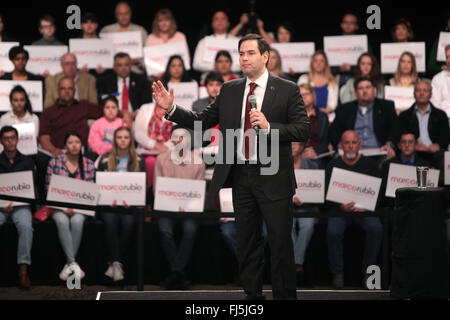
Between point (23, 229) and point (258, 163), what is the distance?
142 inches

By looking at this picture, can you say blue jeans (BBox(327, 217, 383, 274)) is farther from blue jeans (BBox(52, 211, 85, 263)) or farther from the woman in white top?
the woman in white top

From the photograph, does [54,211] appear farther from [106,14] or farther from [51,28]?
[106,14]

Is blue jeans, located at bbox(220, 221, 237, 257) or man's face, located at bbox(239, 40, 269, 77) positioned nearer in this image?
man's face, located at bbox(239, 40, 269, 77)

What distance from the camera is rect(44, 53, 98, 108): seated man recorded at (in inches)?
353

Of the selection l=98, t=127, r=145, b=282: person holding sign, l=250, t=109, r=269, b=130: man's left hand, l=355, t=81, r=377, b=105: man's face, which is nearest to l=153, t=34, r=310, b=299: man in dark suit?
l=250, t=109, r=269, b=130: man's left hand

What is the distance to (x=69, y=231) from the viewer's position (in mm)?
7574

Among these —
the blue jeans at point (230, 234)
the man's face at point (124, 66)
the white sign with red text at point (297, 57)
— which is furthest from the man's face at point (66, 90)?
the white sign with red text at point (297, 57)

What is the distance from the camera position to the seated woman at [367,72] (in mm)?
8867

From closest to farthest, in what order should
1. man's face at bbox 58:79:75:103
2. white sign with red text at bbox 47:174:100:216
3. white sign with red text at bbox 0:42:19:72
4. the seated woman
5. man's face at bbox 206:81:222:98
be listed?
white sign with red text at bbox 47:174:100:216 → man's face at bbox 206:81:222:98 → man's face at bbox 58:79:75:103 → the seated woman → white sign with red text at bbox 0:42:19:72

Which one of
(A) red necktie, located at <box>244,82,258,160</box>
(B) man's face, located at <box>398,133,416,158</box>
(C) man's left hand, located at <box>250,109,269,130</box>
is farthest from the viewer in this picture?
(B) man's face, located at <box>398,133,416,158</box>

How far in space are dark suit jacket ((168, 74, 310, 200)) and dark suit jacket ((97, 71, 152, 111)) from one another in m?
4.33

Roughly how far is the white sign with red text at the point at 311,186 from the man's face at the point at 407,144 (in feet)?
3.62

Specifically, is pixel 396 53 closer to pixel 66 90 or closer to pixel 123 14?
pixel 123 14

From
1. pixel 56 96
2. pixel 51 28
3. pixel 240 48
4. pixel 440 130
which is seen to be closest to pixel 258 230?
pixel 240 48
